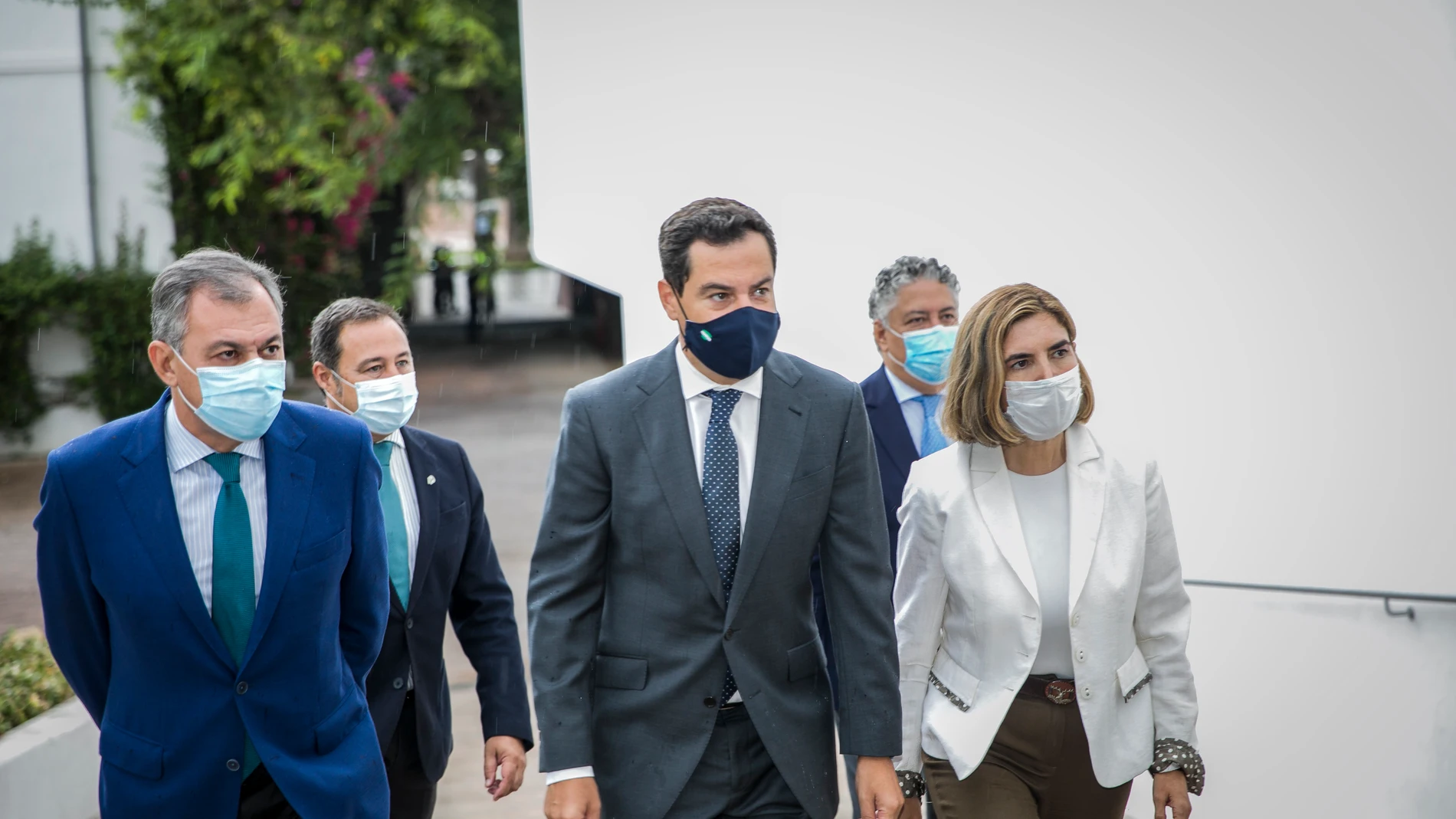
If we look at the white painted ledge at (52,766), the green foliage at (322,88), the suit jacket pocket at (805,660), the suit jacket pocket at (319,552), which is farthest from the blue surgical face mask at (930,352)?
the green foliage at (322,88)

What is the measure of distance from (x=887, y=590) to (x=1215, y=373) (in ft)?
9.38

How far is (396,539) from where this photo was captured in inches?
142

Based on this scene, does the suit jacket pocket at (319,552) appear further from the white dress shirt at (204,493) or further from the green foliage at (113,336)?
the green foliage at (113,336)

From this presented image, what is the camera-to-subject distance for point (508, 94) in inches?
572

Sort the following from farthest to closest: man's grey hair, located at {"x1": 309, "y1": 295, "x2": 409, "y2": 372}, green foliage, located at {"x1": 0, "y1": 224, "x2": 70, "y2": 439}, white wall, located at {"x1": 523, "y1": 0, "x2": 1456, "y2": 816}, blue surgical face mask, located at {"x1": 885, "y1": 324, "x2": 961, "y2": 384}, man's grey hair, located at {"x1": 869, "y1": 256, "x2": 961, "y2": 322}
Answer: green foliage, located at {"x1": 0, "y1": 224, "x2": 70, "y2": 439} < white wall, located at {"x1": 523, "y1": 0, "x2": 1456, "y2": 816} < man's grey hair, located at {"x1": 869, "y1": 256, "x2": 961, "y2": 322} < blue surgical face mask, located at {"x1": 885, "y1": 324, "x2": 961, "y2": 384} < man's grey hair, located at {"x1": 309, "y1": 295, "x2": 409, "y2": 372}

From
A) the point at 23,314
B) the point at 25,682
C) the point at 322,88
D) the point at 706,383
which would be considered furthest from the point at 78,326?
the point at 706,383

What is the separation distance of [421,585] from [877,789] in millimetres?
1384

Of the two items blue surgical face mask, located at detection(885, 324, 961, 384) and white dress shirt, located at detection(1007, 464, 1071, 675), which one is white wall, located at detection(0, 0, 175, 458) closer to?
blue surgical face mask, located at detection(885, 324, 961, 384)

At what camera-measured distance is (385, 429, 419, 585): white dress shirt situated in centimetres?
363

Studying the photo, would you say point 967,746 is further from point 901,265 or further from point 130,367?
point 130,367

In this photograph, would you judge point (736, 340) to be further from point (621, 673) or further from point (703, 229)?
point (621, 673)

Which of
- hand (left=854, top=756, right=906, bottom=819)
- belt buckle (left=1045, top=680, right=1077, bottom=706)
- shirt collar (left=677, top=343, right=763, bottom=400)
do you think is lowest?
hand (left=854, top=756, right=906, bottom=819)

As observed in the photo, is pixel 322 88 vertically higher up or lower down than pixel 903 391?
higher up

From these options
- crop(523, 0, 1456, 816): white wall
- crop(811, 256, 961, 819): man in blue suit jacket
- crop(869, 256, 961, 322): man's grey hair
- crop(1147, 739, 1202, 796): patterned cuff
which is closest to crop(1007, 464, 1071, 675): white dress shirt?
crop(1147, 739, 1202, 796): patterned cuff
